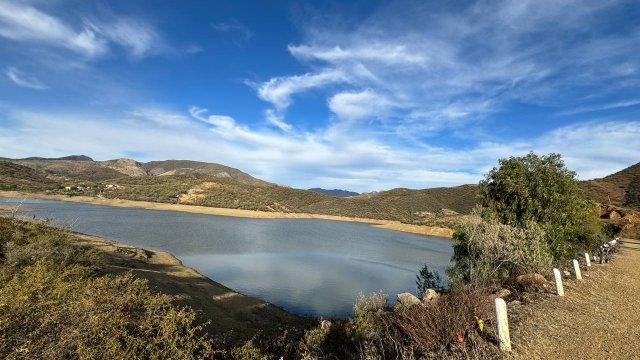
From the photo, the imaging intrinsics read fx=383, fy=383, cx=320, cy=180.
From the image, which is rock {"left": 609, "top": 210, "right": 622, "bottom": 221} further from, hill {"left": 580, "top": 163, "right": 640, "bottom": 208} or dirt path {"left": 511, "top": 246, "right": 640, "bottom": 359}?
dirt path {"left": 511, "top": 246, "right": 640, "bottom": 359}

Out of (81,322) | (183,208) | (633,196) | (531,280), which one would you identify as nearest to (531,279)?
(531,280)

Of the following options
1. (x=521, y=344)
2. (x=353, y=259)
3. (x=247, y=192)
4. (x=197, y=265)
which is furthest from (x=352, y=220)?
(x=521, y=344)

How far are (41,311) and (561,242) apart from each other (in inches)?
894

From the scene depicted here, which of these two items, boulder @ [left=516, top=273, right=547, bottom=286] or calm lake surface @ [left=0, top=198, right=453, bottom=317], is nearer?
boulder @ [left=516, top=273, right=547, bottom=286]

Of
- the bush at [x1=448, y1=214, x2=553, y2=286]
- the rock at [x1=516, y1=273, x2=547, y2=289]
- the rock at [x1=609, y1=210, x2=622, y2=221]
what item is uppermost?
the rock at [x1=609, y1=210, x2=622, y2=221]

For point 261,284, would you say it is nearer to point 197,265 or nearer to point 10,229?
point 197,265

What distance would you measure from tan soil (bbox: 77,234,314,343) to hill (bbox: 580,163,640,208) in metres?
87.1

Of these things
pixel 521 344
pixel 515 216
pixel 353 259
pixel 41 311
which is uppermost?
pixel 515 216

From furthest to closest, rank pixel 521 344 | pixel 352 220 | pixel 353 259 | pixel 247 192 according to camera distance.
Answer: pixel 247 192
pixel 352 220
pixel 353 259
pixel 521 344

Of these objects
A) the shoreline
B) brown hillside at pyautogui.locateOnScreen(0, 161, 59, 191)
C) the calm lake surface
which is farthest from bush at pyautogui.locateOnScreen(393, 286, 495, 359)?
brown hillside at pyautogui.locateOnScreen(0, 161, 59, 191)

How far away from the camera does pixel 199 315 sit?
1365cm

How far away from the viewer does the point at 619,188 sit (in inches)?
4109

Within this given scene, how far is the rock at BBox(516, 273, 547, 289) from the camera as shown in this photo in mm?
12953

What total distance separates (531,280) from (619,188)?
117504 millimetres
